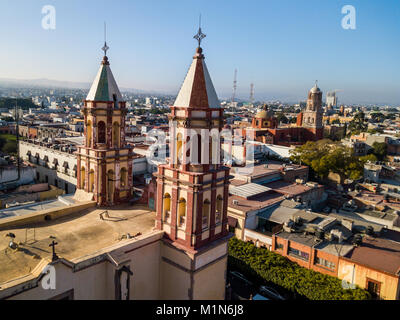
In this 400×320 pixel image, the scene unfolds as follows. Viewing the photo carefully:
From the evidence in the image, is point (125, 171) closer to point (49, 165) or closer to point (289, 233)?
point (289, 233)

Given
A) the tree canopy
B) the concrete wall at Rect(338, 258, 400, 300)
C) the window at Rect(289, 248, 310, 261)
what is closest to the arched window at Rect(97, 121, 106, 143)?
the window at Rect(289, 248, 310, 261)

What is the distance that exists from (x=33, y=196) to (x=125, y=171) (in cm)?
1225


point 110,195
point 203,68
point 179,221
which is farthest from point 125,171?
point 203,68

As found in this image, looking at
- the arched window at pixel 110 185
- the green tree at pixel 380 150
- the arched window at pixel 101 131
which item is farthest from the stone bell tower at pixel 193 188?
the green tree at pixel 380 150

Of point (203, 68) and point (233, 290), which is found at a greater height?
point (203, 68)

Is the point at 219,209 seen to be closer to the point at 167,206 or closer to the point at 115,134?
the point at 167,206

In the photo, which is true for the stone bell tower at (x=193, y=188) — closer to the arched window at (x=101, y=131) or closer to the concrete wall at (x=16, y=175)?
the arched window at (x=101, y=131)

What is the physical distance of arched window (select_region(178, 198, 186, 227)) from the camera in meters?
13.1

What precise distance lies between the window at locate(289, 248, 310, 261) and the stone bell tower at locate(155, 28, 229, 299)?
9388 millimetres

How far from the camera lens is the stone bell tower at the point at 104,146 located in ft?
53.0

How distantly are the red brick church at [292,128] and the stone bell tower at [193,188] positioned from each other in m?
44.9

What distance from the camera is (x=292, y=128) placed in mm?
65688
